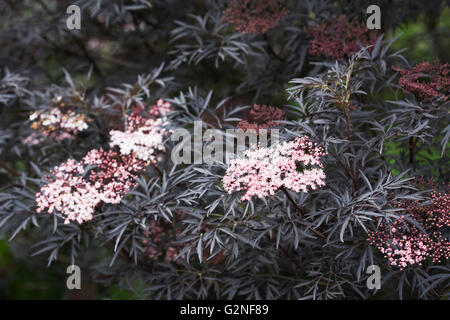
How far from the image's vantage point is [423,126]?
164 cm

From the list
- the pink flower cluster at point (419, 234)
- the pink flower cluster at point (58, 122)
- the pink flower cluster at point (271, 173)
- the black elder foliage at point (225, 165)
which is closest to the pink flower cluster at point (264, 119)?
the black elder foliage at point (225, 165)

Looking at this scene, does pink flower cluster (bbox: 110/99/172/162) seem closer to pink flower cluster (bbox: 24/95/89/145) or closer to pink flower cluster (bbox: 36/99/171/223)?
pink flower cluster (bbox: 36/99/171/223)

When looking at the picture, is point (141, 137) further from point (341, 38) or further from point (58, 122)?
point (341, 38)

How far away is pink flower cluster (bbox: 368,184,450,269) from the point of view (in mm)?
1577

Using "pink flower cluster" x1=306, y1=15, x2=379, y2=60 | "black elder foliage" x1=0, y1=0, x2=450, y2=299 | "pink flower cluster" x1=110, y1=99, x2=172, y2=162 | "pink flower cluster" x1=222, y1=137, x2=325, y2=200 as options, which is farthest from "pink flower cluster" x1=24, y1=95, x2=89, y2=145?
"pink flower cluster" x1=306, y1=15, x2=379, y2=60

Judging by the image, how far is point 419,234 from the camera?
63.5 inches

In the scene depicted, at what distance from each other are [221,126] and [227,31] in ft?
2.62

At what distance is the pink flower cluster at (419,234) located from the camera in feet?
5.17

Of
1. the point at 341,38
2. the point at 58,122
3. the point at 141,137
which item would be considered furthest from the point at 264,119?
the point at 58,122

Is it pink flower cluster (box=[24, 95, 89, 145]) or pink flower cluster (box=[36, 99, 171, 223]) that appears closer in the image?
pink flower cluster (box=[36, 99, 171, 223])

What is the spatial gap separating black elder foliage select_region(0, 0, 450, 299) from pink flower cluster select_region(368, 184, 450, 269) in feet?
0.13

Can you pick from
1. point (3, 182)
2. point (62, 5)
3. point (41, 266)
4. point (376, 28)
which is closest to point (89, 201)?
point (3, 182)

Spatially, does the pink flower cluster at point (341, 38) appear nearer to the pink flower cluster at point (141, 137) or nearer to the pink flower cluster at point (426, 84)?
the pink flower cluster at point (426, 84)
